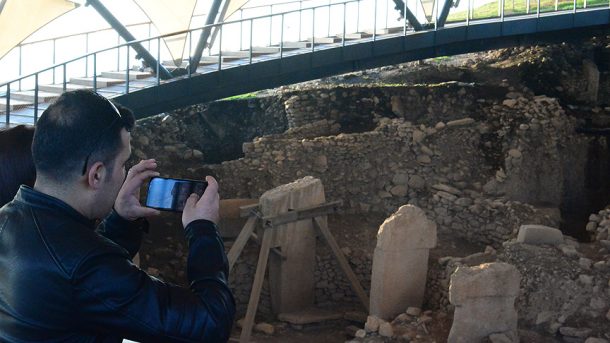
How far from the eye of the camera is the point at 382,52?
12.3 meters

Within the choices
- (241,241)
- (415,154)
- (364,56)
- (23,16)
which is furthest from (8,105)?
(415,154)

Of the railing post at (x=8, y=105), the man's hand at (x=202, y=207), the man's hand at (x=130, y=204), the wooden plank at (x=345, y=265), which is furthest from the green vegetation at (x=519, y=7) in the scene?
the man's hand at (x=202, y=207)

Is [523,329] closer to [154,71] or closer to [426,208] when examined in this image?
[426,208]

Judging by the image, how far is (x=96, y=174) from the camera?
216 centimetres

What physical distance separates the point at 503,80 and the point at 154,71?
7.00 metres

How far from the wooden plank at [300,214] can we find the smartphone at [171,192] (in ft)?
23.3

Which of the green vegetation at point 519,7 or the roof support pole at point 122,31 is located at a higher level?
the green vegetation at point 519,7

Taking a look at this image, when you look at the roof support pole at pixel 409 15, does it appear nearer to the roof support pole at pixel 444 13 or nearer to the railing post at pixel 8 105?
the roof support pole at pixel 444 13

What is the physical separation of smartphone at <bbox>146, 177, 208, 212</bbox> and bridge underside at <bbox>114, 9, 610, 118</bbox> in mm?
6958

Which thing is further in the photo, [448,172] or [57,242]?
[448,172]

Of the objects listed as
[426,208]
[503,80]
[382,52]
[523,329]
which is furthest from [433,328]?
[503,80]

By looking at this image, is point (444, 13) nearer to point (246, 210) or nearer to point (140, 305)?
point (246, 210)

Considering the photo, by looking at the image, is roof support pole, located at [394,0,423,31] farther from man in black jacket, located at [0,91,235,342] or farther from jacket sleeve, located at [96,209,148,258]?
man in black jacket, located at [0,91,235,342]

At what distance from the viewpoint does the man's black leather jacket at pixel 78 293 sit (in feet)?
6.46
